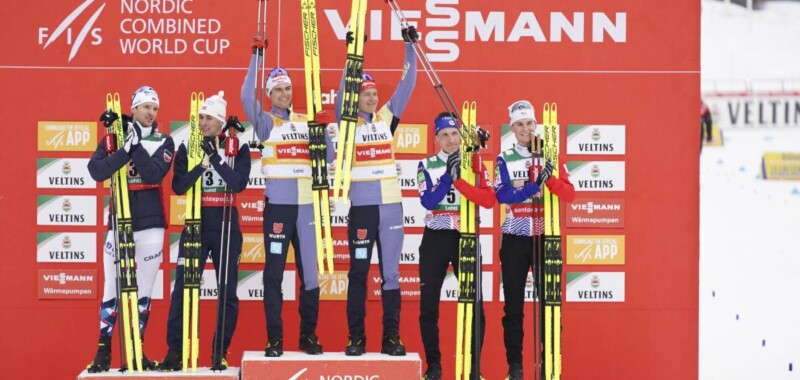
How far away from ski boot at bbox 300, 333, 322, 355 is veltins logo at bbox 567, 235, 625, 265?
6.59 ft

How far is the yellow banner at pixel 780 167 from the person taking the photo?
22.8 meters

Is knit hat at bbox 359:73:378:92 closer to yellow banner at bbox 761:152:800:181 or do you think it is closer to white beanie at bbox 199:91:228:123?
white beanie at bbox 199:91:228:123

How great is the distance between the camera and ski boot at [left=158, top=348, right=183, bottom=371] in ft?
20.7

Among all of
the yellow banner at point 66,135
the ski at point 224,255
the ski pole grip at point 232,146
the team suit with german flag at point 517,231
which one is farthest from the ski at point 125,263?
the team suit with german flag at point 517,231

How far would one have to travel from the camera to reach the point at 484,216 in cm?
747

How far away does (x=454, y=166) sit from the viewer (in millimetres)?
6285

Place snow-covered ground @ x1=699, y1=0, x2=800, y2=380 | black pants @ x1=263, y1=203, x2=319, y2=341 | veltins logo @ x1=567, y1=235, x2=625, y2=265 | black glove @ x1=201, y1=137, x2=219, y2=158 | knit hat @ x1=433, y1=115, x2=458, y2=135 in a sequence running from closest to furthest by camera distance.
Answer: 1. black glove @ x1=201, y1=137, x2=219, y2=158
2. black pants @ x1=263, y1=203, x2=319, y2=341
3. knit hat @ x1=433, y1=115, x2=458, y2=135
4. veltins logo @ x1=567, y1=235, x2=625, y2=265
5. snow-covered ground @ x1=699, y1=0, x2=800, y2=380

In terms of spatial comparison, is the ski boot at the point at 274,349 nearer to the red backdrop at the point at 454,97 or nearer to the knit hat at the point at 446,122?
the red backdrop at the point at 454,97

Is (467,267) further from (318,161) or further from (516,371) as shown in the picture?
(318,161)

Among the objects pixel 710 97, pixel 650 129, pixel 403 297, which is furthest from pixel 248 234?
pixel 710 97

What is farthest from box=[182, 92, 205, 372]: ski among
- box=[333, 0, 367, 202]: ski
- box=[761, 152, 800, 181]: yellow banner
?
box=[761, 152, 800, 181]: yellow banner

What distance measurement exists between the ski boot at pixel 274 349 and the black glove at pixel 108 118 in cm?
157

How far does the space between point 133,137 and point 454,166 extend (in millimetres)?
1867

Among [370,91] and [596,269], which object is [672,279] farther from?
[370,91]
